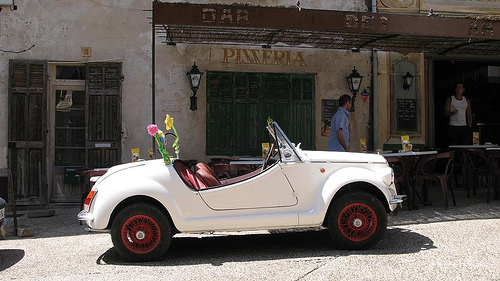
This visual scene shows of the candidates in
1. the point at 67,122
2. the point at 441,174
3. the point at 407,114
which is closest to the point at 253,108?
the point at 407,114

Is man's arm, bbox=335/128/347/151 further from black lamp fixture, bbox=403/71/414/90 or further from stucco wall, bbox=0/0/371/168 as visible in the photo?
black lamp fixture, bbox=403/71/414/90

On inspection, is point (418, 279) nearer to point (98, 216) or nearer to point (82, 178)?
point (98, 216)

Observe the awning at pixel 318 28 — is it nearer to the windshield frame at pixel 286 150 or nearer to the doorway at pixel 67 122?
the doorway at pixel 67 122

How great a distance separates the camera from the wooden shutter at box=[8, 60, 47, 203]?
9.28 meters

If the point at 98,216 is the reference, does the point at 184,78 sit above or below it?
above

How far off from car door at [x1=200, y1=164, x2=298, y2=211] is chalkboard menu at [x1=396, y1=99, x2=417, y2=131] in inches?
224

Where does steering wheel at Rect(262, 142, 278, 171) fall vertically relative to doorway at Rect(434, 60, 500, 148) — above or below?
below

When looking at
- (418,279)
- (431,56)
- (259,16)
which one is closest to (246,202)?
(418,279)

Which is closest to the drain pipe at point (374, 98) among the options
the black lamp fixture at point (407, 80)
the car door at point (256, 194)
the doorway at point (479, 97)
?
the black lamp fixture at point (407, 80)

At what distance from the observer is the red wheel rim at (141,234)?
5.30 meters

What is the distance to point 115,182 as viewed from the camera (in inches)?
212

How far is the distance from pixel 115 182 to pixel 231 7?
3.54 m

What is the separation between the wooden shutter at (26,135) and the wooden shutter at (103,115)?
2.82 feet

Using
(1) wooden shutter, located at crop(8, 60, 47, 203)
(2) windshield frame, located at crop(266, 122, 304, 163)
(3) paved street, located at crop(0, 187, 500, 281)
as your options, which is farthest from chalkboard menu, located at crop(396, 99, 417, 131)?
(1) wooden shutter, located at crop(8, 60, 47, 203)
